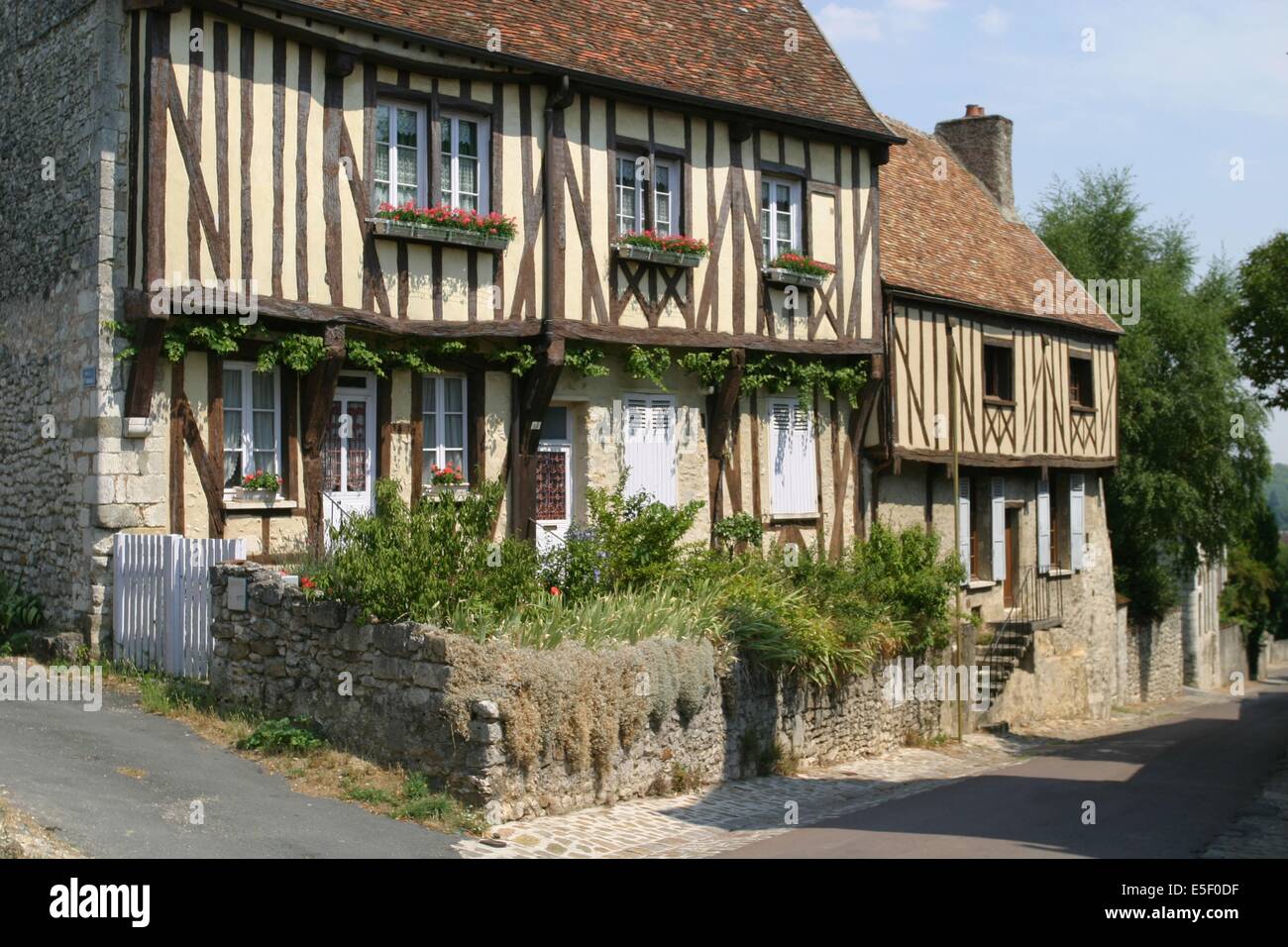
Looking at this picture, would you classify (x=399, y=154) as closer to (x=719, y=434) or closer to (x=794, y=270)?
(x=719, y=434)

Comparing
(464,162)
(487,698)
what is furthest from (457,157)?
(487,698)

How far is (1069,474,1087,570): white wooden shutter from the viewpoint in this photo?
24.8 metres

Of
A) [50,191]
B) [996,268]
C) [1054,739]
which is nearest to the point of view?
[50,191]

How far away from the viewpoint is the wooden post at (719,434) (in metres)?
16.7

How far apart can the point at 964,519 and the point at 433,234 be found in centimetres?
1152

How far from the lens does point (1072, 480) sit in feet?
81.8

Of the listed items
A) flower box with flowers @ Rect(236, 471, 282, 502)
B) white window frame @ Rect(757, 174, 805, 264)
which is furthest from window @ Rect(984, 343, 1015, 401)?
flower box with flowers @ Rect(236, 471, 282, 502)

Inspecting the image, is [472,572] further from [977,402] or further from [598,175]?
[977,402]

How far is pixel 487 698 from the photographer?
9719 millimetres

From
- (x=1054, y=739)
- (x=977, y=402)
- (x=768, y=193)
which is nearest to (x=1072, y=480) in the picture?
(x=977, y=402)

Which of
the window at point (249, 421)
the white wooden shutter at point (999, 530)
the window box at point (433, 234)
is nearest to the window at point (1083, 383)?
the white wooden shutter at point (999, 530)

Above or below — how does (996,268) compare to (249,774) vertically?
above

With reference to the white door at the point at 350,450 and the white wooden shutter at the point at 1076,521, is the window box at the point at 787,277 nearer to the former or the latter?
the white door at the point at 350,450
